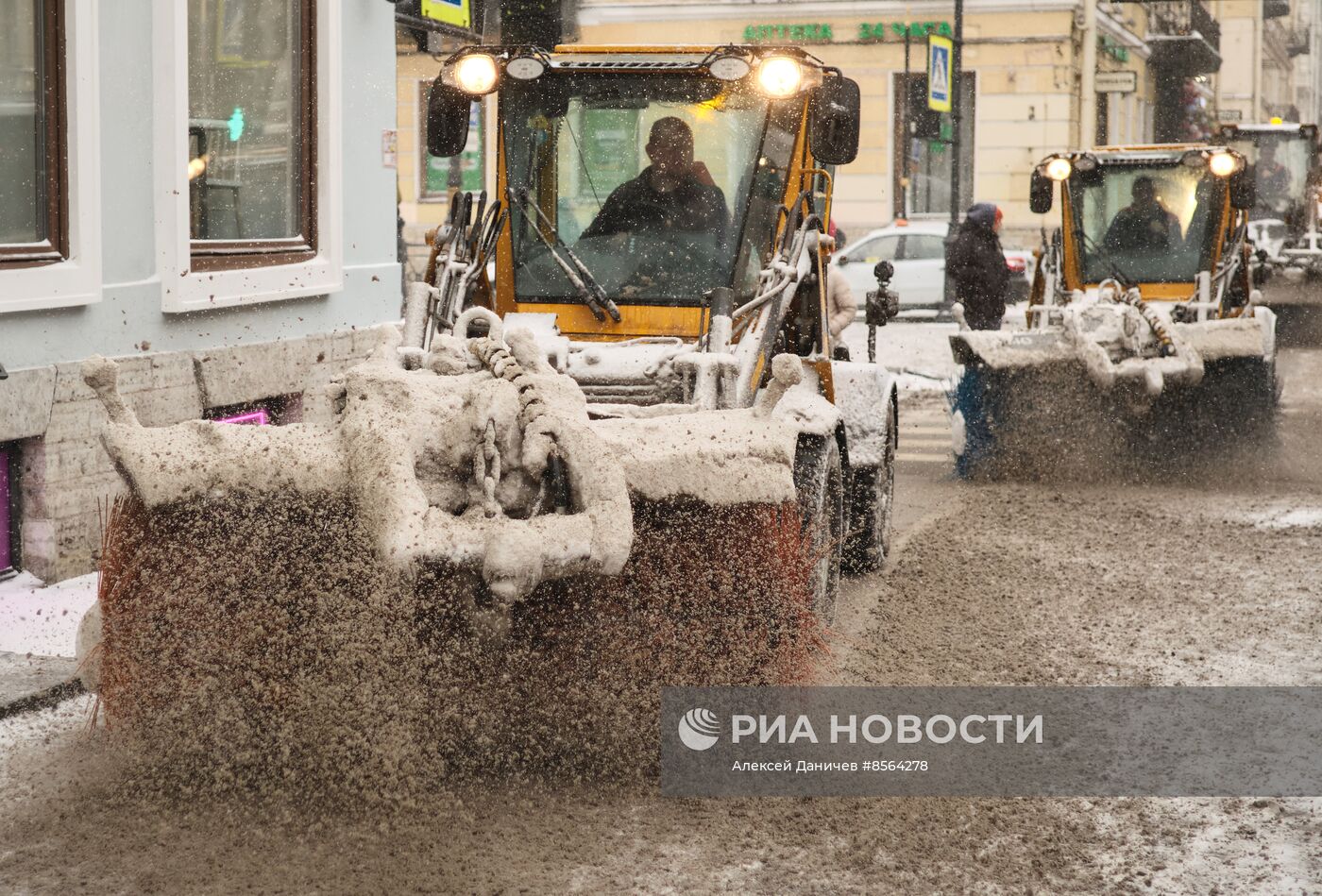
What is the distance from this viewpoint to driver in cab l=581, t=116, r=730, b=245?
7.52m

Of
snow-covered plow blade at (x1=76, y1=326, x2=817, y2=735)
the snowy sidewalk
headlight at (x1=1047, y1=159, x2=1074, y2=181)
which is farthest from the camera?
headlight at (x1=1047, y1=159, x2=1074, y2=181)

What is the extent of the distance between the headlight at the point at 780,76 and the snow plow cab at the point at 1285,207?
13711 millimetres

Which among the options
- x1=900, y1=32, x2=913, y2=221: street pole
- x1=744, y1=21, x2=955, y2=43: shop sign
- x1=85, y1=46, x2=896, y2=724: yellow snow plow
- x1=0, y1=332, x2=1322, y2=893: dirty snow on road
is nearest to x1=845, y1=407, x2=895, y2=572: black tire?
x1=85, y1=46, x2=896, y2=724: yellow snow plow

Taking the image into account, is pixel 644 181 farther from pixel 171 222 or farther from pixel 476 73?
pixel 171 222

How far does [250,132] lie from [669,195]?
355 cm

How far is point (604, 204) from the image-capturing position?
7.61 m

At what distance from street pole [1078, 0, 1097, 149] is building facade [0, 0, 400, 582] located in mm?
23202

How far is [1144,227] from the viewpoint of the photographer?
1343cm

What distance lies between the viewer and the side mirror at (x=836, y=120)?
294 inches

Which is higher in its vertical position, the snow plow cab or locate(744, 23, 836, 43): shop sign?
locate(744, 23, 836, 43): shop sign

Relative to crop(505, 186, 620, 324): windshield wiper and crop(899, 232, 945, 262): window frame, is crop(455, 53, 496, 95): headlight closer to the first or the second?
crop(505, 186, 620, 324): windshield wiper

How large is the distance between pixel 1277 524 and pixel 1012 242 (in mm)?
22482

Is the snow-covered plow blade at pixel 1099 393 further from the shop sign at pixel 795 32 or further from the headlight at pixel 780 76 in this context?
the shop sign at pixel 795 32

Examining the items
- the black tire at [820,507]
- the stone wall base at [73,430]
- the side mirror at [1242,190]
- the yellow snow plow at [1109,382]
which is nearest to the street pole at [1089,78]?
the side mirror at [1242,190]
